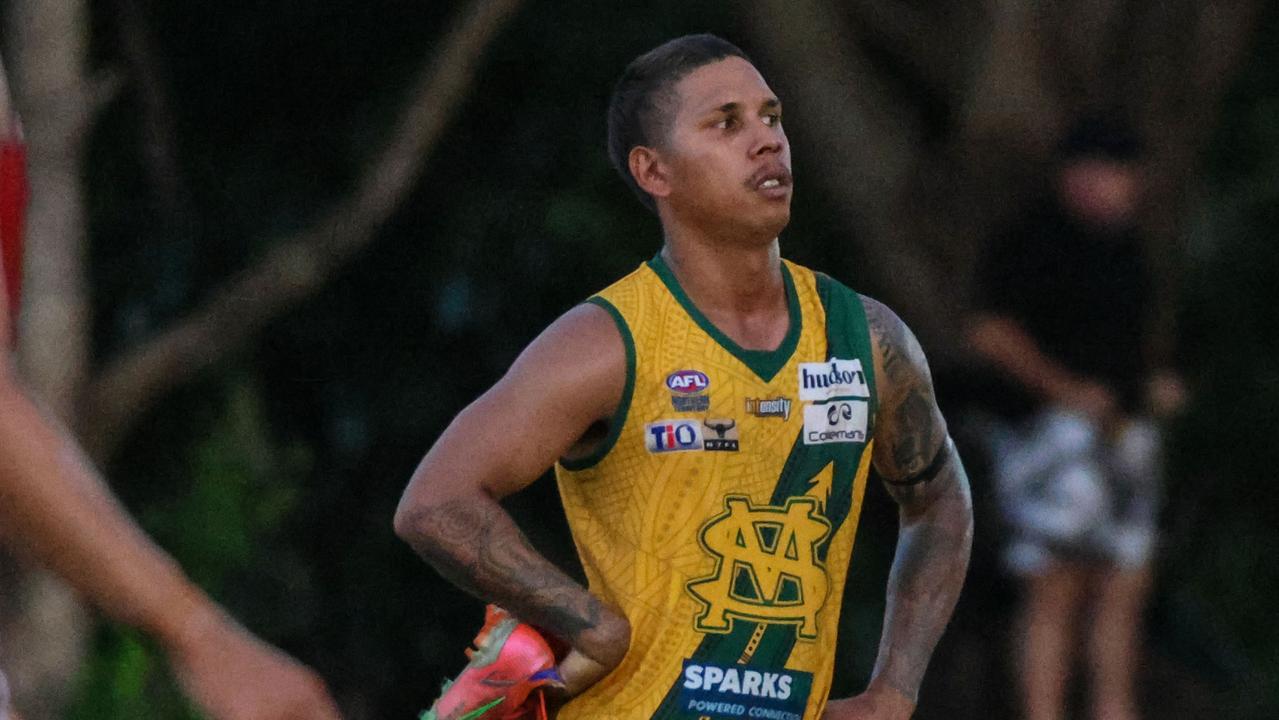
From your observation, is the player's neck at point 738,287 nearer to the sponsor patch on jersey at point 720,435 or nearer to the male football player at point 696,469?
the male football player at point 696,469

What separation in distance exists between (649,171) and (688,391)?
54 centimetres

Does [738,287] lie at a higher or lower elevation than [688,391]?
higher

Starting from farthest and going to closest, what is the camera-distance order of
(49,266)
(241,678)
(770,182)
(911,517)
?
(49,266), (911,517), (770,182), (241,678)

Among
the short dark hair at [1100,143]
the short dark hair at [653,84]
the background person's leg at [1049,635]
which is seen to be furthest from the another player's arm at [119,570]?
the short dark hair at [1100,143]

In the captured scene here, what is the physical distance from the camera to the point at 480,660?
13.5ft

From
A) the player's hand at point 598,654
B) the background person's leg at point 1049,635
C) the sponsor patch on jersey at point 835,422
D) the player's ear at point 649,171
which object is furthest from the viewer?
the background person's leg at point 1049,635

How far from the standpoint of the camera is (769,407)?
13.4 ft

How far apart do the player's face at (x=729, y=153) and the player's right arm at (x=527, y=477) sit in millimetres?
319

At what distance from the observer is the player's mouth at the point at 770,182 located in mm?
4219

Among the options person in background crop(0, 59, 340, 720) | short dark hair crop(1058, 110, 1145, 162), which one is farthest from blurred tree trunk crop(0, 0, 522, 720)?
person in background crop(0, 59, 340, 720)

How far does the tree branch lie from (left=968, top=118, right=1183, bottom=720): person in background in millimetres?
2244

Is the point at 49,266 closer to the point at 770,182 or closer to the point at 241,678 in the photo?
the point at 770,182

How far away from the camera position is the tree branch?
802cm

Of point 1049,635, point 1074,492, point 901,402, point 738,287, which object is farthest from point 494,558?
point 1074,492
